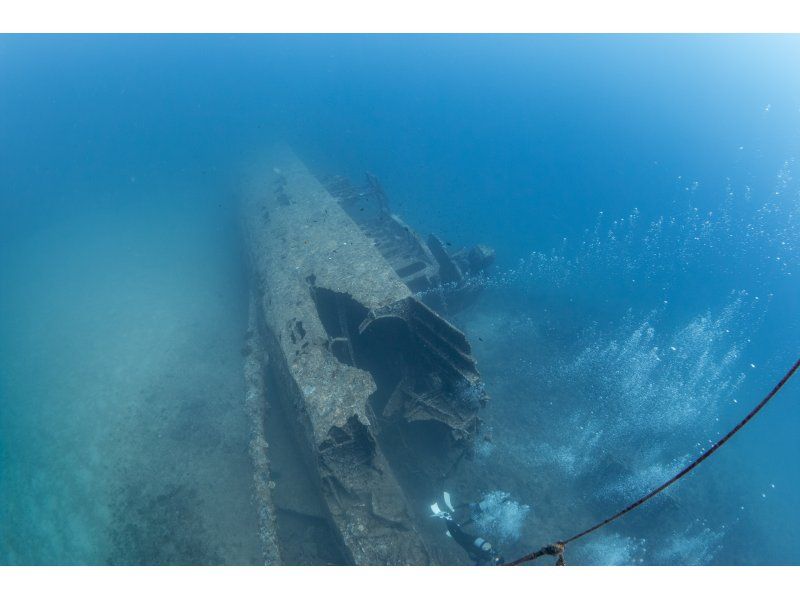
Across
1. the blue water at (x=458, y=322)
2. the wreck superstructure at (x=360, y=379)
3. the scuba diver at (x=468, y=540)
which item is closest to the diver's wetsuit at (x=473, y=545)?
the scuba diver at (x=468, y=540)

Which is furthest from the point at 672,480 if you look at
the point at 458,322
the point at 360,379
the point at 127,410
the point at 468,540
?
the point at 127,410

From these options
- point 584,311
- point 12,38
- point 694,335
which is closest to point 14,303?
point 584,311

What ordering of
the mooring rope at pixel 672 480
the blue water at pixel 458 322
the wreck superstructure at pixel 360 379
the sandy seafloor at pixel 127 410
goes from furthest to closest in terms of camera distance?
the blue water at pixel 458 322, the sandy seafloor at pixel 127 410, the wreck superstructure at pixel 360 379, the mooring rope at pixel 672 480

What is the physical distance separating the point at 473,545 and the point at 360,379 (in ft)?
12.0

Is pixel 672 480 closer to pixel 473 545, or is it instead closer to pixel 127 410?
pixel 473 545

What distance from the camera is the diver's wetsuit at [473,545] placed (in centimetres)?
673

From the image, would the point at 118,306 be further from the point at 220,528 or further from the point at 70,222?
the point at 70,222

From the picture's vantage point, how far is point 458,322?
14.9 meters

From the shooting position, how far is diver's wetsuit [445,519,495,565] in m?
6.73

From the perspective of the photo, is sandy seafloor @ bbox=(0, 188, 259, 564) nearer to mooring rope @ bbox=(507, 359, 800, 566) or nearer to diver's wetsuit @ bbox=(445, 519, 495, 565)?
A: diver's wetsuit @ bbox=(445, 519, 495, 565)

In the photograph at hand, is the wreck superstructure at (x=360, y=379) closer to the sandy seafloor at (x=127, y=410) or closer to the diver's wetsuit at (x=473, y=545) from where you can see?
the diver's wetsuit at (x=473, y=545)

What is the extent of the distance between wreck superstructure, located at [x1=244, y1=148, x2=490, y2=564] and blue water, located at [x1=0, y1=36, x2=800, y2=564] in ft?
9.25

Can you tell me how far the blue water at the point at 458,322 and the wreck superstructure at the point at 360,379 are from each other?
2.82 meters

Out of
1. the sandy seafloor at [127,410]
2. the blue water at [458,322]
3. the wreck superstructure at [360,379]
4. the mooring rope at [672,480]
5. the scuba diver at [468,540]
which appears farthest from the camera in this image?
the blue water at [458,322]
